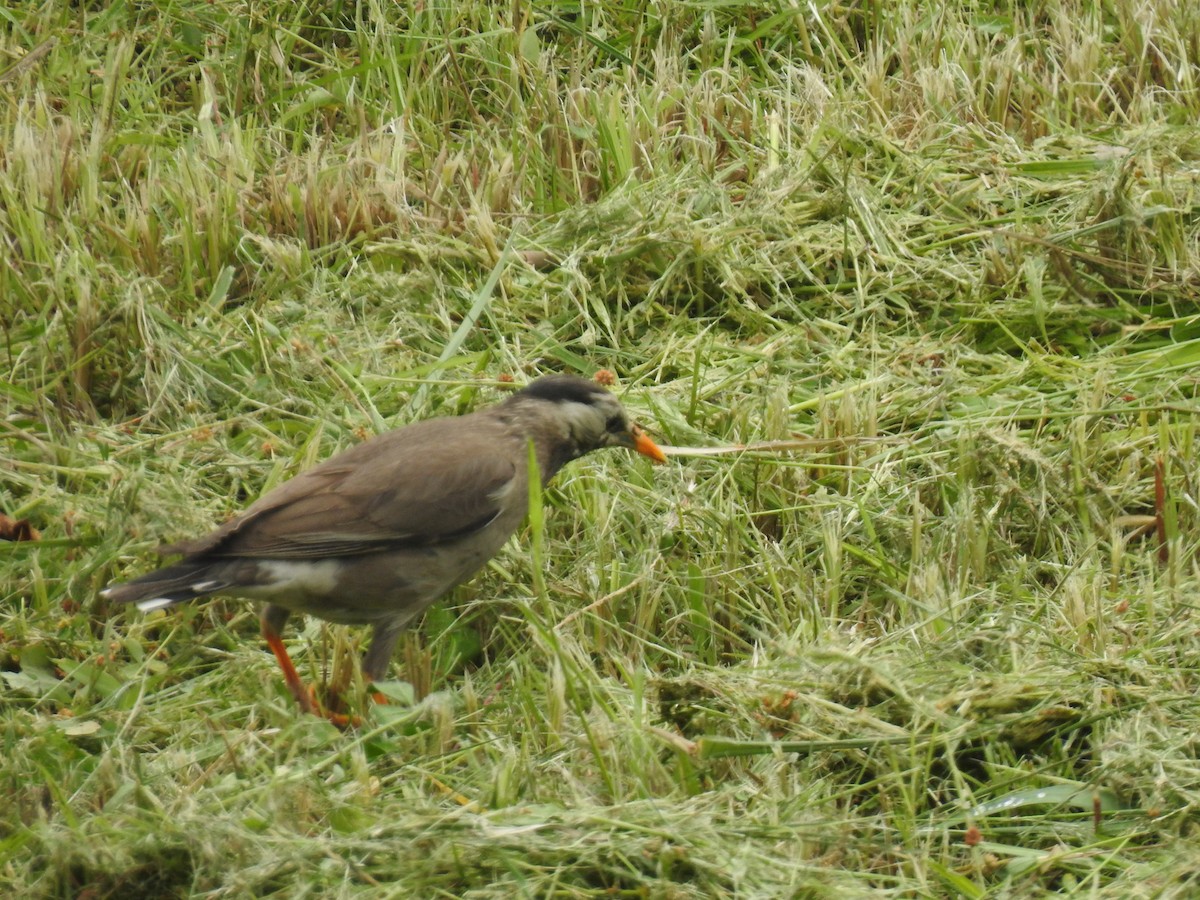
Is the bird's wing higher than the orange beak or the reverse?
higher

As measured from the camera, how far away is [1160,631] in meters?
4.20

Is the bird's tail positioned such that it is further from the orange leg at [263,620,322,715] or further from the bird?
the orange leg at [263,620,322,715]

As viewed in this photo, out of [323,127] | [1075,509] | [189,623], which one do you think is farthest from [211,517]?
[323,127]

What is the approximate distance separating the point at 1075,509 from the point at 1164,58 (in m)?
2.78

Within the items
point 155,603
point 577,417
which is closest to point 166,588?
point 155,603

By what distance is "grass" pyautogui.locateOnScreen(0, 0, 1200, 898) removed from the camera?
356 centimetres

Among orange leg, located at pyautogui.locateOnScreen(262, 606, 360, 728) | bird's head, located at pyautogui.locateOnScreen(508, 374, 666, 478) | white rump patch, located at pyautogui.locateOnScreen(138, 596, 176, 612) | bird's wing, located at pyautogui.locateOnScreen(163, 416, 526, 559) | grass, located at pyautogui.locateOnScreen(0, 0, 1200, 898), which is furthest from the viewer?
bird's head, located at pyautogui.locateOnScreen(508, 374, 666, 478)

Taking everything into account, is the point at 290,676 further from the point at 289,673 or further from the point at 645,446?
the point at 645,446

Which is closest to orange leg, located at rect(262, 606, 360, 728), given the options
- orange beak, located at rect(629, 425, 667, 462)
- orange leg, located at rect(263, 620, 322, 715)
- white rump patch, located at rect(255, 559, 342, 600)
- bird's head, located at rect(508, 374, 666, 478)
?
orange leg, located at rect(263, 620, 322, 715)

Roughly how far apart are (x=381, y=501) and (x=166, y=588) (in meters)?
0.63

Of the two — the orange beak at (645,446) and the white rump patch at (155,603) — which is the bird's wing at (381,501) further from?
the orange beak at (645,446)

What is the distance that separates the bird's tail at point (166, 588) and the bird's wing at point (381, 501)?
8cm

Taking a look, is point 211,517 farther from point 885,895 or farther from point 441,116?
point 441,116

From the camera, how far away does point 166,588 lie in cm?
423
